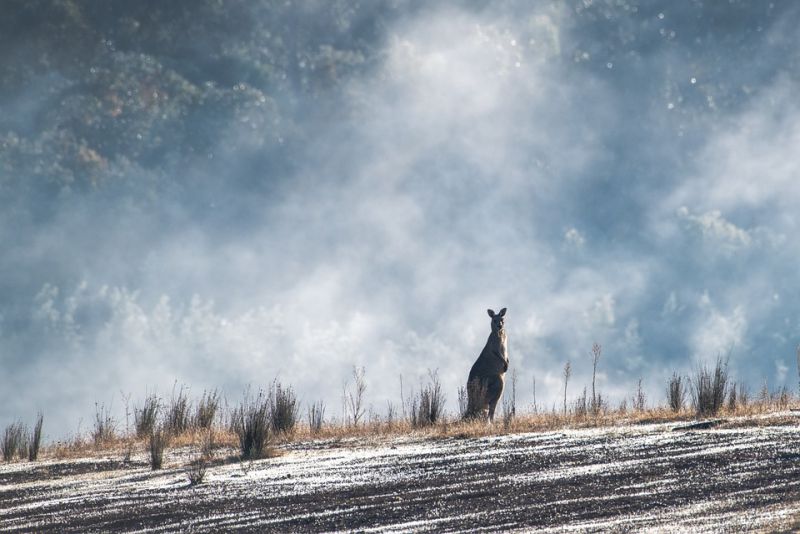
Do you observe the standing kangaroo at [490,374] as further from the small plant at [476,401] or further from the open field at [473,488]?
the open field at [473,488]

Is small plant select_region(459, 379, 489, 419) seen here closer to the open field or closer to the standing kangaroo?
the standing kangaroo

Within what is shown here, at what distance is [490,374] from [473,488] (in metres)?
8.04

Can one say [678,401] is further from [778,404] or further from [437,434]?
[437,434]

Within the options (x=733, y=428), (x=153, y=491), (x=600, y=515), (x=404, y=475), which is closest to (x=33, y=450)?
(x=153, y=491)

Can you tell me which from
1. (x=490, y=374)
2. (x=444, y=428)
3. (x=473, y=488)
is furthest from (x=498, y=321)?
(x=473, y=488)

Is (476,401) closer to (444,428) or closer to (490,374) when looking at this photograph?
(490,374)

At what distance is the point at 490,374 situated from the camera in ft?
59.2

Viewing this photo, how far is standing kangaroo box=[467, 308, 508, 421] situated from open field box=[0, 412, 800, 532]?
110 inches

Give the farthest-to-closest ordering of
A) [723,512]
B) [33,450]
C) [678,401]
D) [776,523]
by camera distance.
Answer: [33,450]
[678,401]
[723,512]
[776,523]

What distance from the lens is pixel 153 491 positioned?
12133 mm

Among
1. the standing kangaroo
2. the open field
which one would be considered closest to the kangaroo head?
the standing kangaroo

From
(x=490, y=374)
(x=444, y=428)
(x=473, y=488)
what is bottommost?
(x=473, y=488)

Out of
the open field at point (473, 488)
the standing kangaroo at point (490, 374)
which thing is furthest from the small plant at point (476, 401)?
the open field at point (473, 488)

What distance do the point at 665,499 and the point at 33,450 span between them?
13.6m
